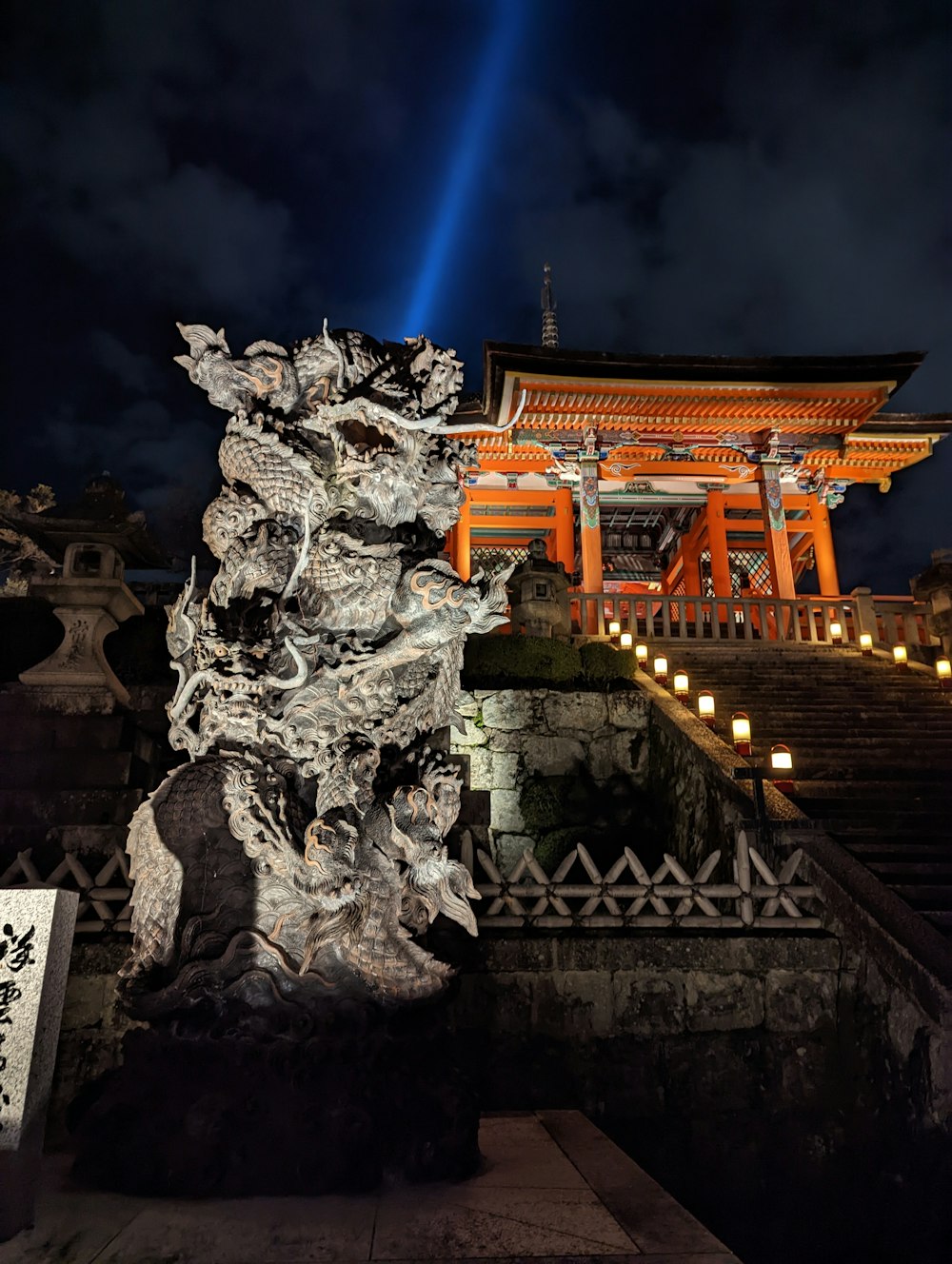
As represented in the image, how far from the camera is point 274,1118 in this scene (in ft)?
11.0

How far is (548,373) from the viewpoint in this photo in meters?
16.9

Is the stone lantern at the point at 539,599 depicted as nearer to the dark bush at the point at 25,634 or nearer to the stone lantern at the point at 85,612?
the stone lantern at the point at 85,612

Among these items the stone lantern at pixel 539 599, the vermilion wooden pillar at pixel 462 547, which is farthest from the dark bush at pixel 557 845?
the vermilion wooden pillar at pixel 462 547

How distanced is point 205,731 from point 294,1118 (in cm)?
192

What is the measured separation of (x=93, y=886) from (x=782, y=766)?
23.0ft

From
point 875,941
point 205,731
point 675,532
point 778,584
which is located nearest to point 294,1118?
point 205,731

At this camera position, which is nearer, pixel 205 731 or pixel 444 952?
pixel 205 731

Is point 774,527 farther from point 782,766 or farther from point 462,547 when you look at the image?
point 782,766

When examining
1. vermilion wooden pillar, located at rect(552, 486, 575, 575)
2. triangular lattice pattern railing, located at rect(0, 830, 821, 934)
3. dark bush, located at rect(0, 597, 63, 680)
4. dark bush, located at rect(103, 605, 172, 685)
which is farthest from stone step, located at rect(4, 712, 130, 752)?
vermilion wooden pillar, located at rect(552, 486, 575, 575)

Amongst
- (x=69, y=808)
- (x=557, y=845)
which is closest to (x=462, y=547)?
(x=557, y=845)

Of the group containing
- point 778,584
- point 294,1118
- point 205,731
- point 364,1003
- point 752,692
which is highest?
point 778,584

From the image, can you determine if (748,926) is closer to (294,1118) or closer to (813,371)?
(294,1118)

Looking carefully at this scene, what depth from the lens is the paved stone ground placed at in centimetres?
267

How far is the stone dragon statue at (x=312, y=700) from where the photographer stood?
380cm
